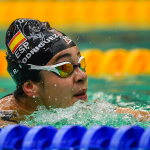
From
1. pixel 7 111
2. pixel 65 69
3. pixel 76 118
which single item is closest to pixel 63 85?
pixel 65 69

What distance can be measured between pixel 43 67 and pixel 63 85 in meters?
0.22

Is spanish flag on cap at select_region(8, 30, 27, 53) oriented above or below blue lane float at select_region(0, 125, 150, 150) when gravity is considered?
above

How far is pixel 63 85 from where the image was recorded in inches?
89.6

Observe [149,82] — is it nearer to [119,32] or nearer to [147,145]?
[147,145]

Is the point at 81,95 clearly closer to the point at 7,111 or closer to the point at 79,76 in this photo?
the point at 79,76

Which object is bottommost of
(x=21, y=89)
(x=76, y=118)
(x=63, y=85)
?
(x=76, y=118)

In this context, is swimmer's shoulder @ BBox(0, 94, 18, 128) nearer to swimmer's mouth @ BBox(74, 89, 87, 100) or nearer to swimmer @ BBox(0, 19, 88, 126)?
swimmer @ BBox(0, 19, 88, 126)

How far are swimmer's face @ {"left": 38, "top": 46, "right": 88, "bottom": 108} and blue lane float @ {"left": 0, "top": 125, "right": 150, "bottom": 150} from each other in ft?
2.15

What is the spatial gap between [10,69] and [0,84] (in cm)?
297

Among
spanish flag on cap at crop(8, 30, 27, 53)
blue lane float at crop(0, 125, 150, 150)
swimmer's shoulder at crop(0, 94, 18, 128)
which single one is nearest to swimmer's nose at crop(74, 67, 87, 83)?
spanish flag on cap at crop(8, 30, 27, 53)

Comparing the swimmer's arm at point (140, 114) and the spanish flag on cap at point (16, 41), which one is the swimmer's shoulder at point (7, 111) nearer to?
the spanish flag on cap at point (16, 41)

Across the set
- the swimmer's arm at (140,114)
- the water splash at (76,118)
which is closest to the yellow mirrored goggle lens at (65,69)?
the water splash at (76,118)

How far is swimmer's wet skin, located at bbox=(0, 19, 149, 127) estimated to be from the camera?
2287 millimetres

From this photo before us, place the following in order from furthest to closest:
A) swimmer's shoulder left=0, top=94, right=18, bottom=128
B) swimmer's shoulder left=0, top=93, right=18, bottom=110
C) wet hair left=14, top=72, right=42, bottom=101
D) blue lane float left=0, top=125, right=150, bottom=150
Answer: swimmer's shoulder left=0, top=93, right=18, bottom=110 → wet hair left=14, top=72, right=42, bottom=101 → swimmer's shoulder left=0, top=94, right=18, bottom=128 → blue lane float left=0, top=125, right=150, bottom=150
